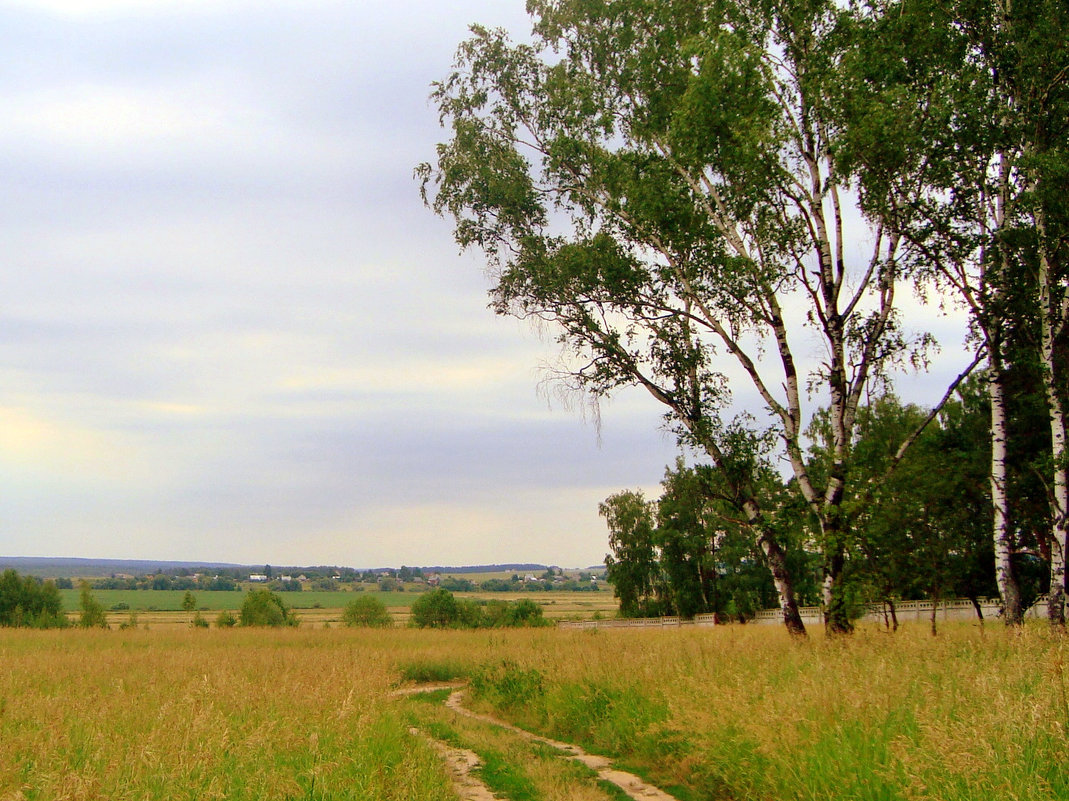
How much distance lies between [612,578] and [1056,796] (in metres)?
62.2

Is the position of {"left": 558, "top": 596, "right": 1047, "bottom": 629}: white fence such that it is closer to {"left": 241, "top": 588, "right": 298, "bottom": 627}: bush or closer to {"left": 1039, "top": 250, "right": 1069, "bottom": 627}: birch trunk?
{"left": 241, "top": 588, "right": 298, "bottom": 627}: bush

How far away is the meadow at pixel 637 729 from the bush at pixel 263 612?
1572 inches

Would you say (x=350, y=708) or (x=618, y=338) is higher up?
(x=618, y=338)

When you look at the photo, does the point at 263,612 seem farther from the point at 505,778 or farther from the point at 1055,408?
the point at 1055,408

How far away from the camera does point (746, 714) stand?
8.52 meters

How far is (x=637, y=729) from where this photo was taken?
11.0 m

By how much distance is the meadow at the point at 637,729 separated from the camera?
19.5 feet

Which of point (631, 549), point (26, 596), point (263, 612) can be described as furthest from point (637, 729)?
point (26, 596)

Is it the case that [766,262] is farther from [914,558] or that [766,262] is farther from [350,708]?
[350,708]

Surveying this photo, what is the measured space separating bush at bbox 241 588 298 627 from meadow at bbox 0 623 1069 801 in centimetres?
3992

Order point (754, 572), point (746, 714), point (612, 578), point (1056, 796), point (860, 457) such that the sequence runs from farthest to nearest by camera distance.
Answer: point (612, 578), point (754, 572), point (860, 457), point (746, 714), point (1056, 796)

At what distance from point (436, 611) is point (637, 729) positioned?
4339 cm

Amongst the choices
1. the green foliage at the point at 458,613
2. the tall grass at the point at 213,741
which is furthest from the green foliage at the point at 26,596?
the tall grass at the point at 213,741

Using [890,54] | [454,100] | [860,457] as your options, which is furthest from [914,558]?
[454,100]
